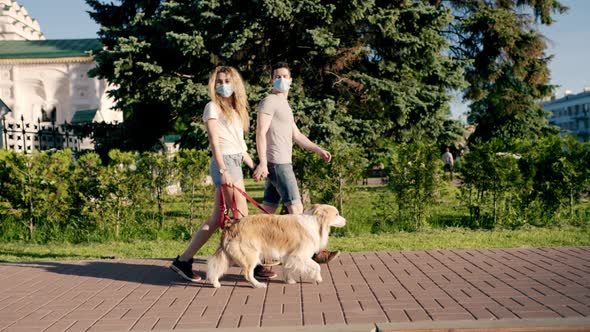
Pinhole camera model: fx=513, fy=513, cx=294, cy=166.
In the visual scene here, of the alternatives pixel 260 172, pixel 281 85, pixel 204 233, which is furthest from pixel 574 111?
pixel 204 233

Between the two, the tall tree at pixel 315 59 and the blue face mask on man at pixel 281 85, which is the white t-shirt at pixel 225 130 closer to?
the blue face mask on man at pixel 281 85

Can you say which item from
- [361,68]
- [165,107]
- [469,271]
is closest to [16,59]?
[165,107]

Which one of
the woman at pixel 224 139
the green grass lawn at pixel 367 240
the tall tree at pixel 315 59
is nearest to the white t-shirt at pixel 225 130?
the woman at pixel 224 139

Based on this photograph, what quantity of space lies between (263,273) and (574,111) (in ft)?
419

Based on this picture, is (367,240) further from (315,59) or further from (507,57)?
(507,57)

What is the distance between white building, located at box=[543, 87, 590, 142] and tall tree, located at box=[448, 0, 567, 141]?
86.0 m

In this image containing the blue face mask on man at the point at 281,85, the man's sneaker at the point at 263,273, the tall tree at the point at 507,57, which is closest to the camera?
the man's sneaker at the point at 263,273

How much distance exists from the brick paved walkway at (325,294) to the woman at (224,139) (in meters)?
0.33

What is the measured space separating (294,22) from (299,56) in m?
1.00

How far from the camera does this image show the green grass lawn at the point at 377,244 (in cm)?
731

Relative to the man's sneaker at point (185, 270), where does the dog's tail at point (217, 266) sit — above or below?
above

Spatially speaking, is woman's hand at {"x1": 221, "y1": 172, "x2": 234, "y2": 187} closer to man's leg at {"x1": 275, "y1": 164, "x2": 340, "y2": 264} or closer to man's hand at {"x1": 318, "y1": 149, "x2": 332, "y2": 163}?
man's leg at {"x1": 275, "y1": 164, "x2": 340, "y2": 264}

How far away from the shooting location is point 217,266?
5.18m

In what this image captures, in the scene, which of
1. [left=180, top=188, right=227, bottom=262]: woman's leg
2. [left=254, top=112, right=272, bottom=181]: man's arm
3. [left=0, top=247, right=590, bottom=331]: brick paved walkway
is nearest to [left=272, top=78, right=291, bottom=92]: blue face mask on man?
[left=254, top=112, right=272, bottom=181]: man's arm
